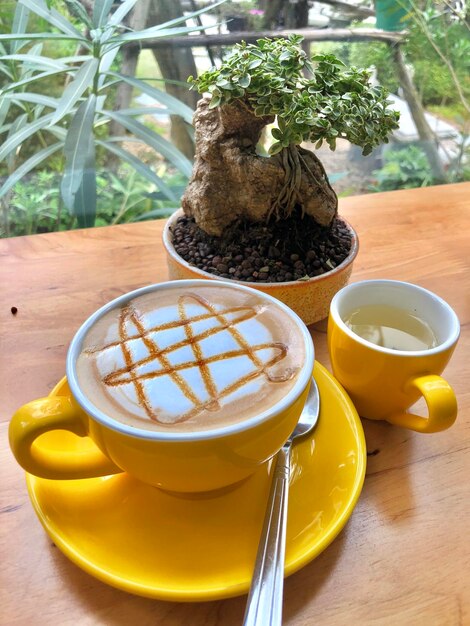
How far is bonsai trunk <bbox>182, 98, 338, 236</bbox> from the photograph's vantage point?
0.67 metres

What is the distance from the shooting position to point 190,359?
18.3 inches

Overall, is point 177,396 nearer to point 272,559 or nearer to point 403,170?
point 272,559

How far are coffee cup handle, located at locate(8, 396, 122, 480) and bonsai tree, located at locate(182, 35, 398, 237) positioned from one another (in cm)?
35

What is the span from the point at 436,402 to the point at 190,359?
235mm

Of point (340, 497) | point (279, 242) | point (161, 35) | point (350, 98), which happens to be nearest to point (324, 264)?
point (279, 242)

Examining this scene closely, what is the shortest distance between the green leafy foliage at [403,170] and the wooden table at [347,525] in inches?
26.3

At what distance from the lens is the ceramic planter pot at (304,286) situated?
0.65 meters

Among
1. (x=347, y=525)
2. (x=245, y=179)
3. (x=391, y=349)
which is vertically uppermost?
(x=245, y=179)

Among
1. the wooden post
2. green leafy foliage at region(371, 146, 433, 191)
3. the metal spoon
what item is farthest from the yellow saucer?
the wooden post

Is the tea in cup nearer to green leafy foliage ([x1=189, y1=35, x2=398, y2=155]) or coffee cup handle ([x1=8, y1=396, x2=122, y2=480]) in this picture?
coffee cup handle ([x1=8, y1=396, x2=122, y2=480])

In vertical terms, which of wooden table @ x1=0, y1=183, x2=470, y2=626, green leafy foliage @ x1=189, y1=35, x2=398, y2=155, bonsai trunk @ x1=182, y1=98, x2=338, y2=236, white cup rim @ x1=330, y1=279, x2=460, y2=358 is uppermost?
green leafy foliage @ x1=189, y1=35, x2=398, y2=155

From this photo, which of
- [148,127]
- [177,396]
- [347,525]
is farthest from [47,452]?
[148,127]

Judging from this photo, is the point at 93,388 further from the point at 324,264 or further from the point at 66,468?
the point at 324,264

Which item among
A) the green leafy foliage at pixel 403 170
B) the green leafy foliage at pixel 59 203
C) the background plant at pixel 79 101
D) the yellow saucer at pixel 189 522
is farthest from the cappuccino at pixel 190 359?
the green leafy foliage at pixel 403 170
